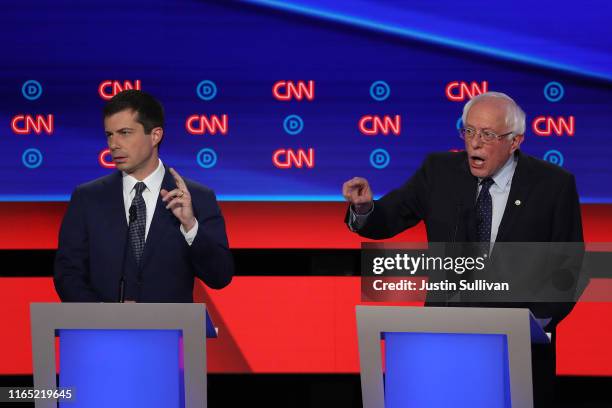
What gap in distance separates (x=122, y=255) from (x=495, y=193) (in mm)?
1277

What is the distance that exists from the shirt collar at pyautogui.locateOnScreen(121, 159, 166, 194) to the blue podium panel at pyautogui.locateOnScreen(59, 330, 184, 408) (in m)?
0.91

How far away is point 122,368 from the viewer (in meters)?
2.46

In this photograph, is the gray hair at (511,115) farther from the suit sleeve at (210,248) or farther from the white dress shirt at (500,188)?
the suit sleeve at (210,248)

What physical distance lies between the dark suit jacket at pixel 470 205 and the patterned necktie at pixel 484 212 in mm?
26

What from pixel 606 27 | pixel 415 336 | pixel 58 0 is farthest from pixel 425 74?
pixel 415 336

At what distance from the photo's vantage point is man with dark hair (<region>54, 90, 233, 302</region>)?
3.15 metres

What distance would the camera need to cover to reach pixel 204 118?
443cm

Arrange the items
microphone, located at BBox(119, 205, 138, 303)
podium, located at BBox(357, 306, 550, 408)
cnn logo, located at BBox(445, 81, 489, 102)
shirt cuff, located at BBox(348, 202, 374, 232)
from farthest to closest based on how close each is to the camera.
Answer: cnn logo, located at BBox(445, 81, 489, 102) < shirt cuff, located at BBox(348, 202, 374, 232) < microphone, located at BBox(119, 205, 138, 303) < podium, located at BBox(357, 306, 550, 408)

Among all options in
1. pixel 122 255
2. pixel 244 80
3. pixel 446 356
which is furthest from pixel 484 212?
pixel 244 80

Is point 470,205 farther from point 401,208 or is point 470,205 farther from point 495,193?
point 401,208

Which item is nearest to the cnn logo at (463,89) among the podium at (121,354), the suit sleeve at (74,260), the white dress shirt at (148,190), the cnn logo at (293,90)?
the cnn logo at (293,90)

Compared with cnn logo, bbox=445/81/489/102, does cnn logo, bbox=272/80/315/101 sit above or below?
above

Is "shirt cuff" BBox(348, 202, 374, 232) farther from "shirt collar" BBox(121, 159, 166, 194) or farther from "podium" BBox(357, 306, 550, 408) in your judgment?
"podium" BBox(357, 306, 550, 408)

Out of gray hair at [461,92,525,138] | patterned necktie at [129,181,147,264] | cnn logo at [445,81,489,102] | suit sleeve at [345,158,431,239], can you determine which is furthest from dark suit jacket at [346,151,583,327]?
cnn logo at [445,81,489,102]
